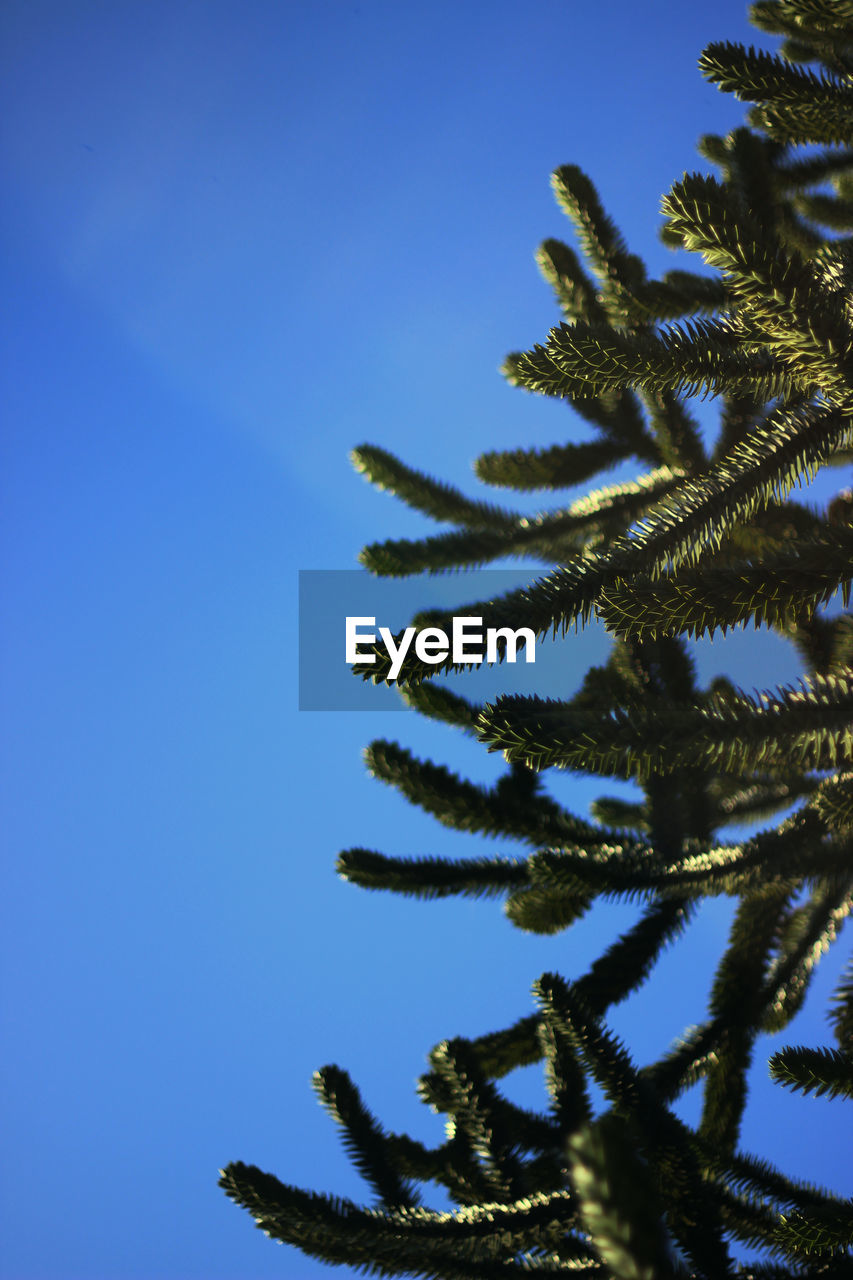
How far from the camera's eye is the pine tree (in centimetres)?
148

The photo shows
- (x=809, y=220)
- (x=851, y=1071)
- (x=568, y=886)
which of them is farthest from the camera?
(x=809, y=220)

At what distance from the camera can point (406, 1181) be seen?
1.87m

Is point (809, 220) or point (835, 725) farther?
point (809, 220)

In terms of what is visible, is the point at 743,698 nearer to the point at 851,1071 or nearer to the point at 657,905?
the point at 851,1071

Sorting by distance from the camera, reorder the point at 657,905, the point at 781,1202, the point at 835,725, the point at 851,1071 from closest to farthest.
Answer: the point at 835,725
the point at 851,1071
the point at 781,1202
the point at 657,905

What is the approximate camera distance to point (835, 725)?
4.71 feet

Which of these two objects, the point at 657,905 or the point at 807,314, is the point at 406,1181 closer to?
the point at 657,905

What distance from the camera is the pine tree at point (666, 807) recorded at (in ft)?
4.85

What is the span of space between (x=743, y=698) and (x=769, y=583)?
234 millimetres

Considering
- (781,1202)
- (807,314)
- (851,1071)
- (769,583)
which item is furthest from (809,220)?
(781,1202)

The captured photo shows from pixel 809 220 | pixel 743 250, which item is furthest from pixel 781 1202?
pixel 809 220

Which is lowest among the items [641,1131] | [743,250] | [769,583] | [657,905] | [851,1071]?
[641,1131]

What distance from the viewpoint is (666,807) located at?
2.82 m

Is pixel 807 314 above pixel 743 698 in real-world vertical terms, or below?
above
